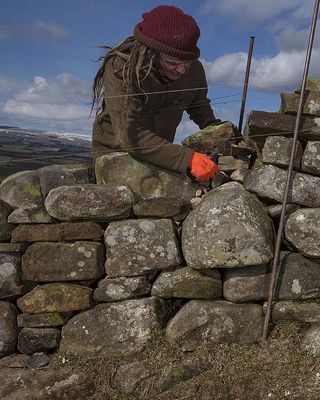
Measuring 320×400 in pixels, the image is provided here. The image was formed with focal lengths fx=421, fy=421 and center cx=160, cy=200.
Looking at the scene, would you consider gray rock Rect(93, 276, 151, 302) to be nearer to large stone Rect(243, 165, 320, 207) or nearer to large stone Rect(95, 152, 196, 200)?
large stone Rect(95, 152, 196, 200)

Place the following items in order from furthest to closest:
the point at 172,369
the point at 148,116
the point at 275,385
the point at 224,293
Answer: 1. the point at 148,116
2. the point at 224,293
3. the point at 172,369
4. the point at 275,385

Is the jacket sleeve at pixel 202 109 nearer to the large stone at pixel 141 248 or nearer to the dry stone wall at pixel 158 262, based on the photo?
the dry stone wall at pixel 158 262

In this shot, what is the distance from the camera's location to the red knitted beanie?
3979mm

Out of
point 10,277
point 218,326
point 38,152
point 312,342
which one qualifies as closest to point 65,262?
point 10,277

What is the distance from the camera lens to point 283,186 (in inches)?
161

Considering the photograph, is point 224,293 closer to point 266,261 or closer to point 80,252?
point 266,261

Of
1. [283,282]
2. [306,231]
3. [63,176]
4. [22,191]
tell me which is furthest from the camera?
[63,176]

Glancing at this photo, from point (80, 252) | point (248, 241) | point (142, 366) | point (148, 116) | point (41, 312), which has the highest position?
point (148, 116)

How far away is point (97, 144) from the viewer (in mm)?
4930

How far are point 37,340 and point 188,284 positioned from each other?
1.61 m

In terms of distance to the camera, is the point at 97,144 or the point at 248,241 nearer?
the point at 248,241

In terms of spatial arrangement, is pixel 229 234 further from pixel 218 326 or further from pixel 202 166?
pixel 218 326

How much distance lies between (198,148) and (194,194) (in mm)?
548

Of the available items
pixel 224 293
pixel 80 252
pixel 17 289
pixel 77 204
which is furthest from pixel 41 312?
pixel 224 293
